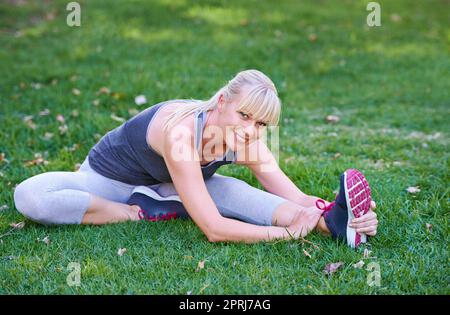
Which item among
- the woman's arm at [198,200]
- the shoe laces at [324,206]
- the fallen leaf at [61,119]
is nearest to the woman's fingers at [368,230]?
the shoe laces at [324,206]

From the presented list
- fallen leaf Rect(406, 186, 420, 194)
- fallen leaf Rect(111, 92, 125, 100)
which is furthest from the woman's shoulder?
fallen leaf Rect(111, 92, 125, 100)

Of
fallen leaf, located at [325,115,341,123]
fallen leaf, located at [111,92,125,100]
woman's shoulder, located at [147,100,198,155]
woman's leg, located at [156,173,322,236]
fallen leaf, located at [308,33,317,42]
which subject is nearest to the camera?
woman's shoulder, located at [147,100,198,155]

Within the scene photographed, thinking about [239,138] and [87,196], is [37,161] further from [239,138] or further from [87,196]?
[239,138]

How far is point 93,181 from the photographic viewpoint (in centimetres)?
323

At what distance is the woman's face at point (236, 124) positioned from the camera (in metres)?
2.71

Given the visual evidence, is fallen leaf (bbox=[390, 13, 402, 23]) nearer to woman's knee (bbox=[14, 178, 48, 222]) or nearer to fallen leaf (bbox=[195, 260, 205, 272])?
woman's knee (bbox=[14, 178, 48, 222])

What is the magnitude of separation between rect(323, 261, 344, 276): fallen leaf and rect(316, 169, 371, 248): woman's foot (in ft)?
0.66

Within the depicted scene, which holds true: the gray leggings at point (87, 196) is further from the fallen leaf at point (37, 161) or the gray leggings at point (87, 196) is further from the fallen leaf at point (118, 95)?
the fallen leaf at point (118, 95)

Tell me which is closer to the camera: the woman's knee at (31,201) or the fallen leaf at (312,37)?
the woman's knee at (31,201)

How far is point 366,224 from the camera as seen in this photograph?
2.78 m

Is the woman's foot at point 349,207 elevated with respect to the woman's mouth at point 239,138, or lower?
lower

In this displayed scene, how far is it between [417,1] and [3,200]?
8.12 meters

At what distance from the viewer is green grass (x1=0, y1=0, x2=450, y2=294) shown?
8.50ft

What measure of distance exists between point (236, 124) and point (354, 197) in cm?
60
